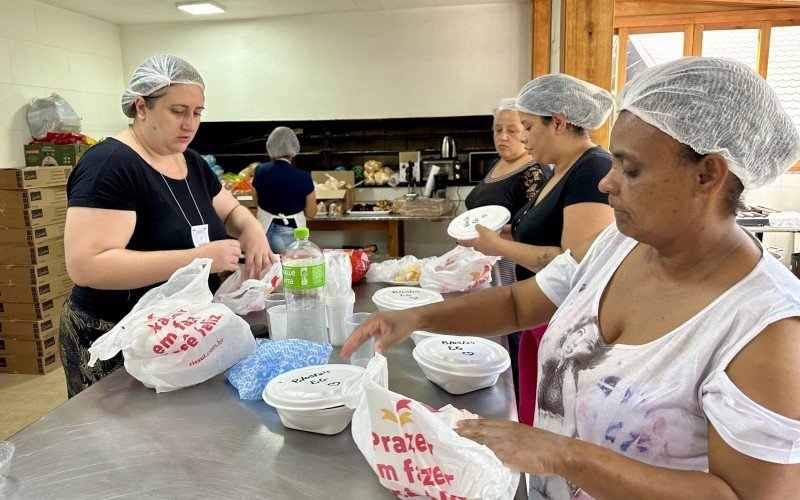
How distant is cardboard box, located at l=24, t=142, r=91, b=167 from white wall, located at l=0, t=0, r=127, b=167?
6.9 inches

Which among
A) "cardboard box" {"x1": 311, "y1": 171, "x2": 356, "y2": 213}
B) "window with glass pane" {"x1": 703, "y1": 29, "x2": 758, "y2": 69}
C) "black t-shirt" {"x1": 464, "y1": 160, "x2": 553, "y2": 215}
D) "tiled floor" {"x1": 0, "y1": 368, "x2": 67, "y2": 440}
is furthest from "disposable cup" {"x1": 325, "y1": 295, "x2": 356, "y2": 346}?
"window with glass pane" {"x1": 703, "y1": 29, "x2": 758, "y2": 69}

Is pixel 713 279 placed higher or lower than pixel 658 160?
lower

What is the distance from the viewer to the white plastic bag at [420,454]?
0.79m

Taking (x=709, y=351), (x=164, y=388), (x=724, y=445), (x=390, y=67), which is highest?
(x=390, y=67)

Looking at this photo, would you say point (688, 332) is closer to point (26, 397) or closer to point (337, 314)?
point (337, 314)

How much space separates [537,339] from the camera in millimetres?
1989

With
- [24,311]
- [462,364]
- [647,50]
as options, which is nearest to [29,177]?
[24,311]

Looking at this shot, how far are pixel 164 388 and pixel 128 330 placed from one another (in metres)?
0.18

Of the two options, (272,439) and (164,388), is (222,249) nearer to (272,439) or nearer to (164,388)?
(164,388)

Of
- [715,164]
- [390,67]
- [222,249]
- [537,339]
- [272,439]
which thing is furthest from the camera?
[390,67]

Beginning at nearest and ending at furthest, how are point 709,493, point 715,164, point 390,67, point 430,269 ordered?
point 709,493, point 715,164, point 430,269, point 390,67

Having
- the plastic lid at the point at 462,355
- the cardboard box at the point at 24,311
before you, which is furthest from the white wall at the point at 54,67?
the plastic lid at the point at 462,355

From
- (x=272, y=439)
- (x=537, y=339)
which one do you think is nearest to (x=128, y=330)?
(x=272, y=439)

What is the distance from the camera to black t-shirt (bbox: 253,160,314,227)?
14.4 feet
